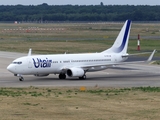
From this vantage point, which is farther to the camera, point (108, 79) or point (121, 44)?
point (121, 44)

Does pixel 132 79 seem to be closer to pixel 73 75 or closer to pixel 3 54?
pixel 73 75

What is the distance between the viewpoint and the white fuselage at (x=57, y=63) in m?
57.1

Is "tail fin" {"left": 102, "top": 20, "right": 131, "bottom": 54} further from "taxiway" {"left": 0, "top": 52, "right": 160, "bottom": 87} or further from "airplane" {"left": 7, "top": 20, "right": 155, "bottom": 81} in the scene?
"taxiway" {"left": 0, "top": 52, "right": 160, "bottom": 87}

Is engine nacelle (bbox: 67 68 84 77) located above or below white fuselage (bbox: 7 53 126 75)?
below

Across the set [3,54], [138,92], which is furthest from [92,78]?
[3,54]

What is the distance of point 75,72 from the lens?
58.4 m

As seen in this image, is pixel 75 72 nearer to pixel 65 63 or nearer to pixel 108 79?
pixel 65 63

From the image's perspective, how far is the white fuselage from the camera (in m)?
57.1

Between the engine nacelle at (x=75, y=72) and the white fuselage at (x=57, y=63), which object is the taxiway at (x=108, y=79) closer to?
the engine nacelle at (x=75, y=72)

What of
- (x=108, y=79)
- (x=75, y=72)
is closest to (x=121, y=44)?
(x=108, y=79)

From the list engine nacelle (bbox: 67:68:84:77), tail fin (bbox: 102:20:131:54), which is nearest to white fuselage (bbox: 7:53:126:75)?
engine nacelle (bbox: 67:68:84:77)

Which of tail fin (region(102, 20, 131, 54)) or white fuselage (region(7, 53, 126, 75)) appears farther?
tail fin (region(102, 20, 131, 54))

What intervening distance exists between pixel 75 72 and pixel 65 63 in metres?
1.75

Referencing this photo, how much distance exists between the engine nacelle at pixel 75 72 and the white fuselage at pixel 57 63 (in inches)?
32.7
